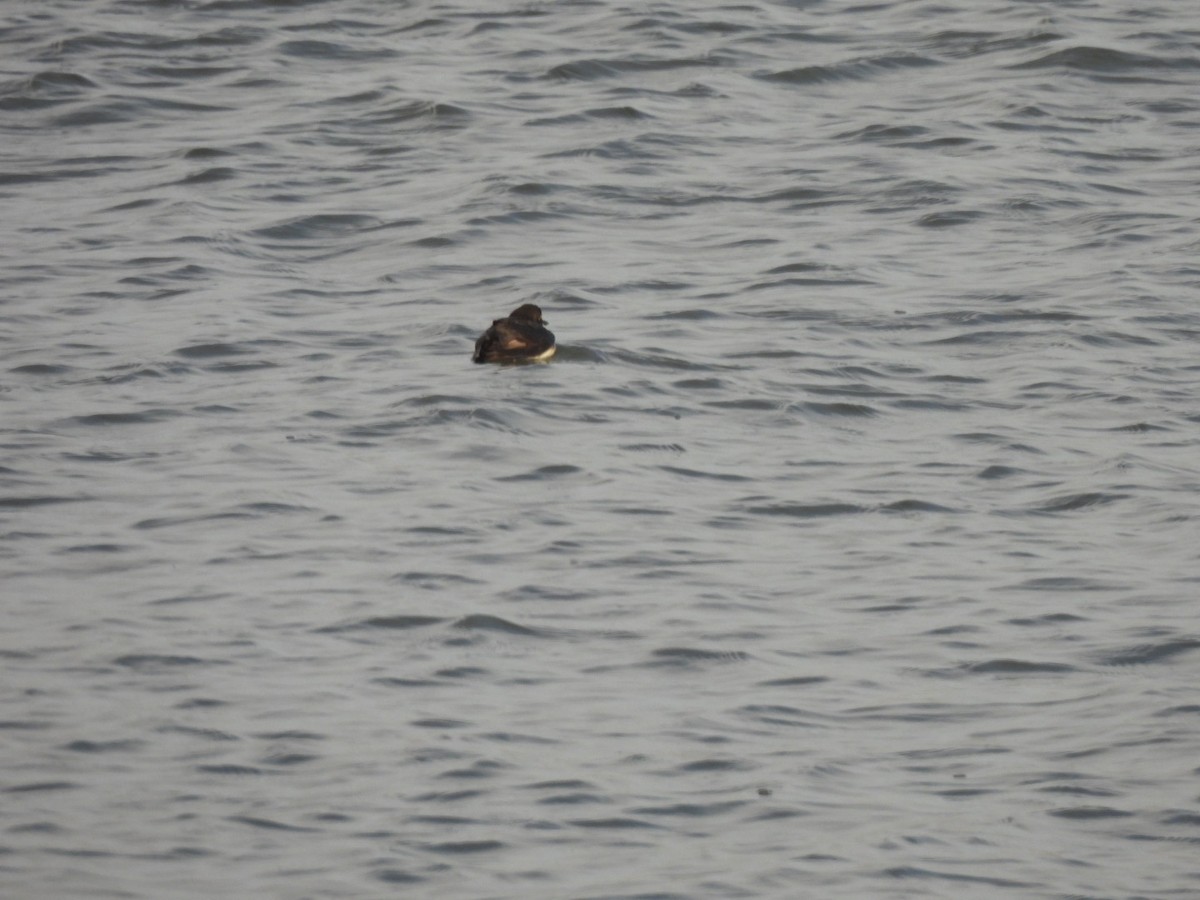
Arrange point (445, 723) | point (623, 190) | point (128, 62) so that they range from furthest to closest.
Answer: point (128, 62) < point (623, 190) < point (445, 723)

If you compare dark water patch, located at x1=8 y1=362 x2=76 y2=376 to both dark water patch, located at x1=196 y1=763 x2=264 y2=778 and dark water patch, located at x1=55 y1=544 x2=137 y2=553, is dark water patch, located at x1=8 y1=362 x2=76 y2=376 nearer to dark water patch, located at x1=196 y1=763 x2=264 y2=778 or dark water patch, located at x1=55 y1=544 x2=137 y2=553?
dark water patch, located at x1=55 y1=544 x2=137 y2=553

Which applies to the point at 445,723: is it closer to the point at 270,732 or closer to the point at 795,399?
the point at 270,732

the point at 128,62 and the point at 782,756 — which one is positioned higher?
the point at 128,62

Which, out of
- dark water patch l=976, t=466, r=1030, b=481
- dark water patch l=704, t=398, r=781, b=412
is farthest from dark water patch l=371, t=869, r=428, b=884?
dark water patch l=704, t=398, r=781, b=412

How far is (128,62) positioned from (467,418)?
8.80 meters

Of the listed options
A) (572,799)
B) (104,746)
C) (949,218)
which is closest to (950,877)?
(572,799)

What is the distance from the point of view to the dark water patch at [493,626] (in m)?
8.16

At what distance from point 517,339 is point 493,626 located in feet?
12.0

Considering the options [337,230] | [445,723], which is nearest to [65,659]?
[445,723]

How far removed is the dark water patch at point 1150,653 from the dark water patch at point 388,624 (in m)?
2.63

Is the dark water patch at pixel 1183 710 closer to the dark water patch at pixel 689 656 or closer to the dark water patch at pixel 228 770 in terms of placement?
the dark water patch at pixel 689 656

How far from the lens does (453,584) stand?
8672mm

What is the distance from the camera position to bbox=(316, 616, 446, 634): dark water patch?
8133mm

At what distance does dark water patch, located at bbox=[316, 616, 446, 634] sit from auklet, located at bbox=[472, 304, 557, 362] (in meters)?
3.59
